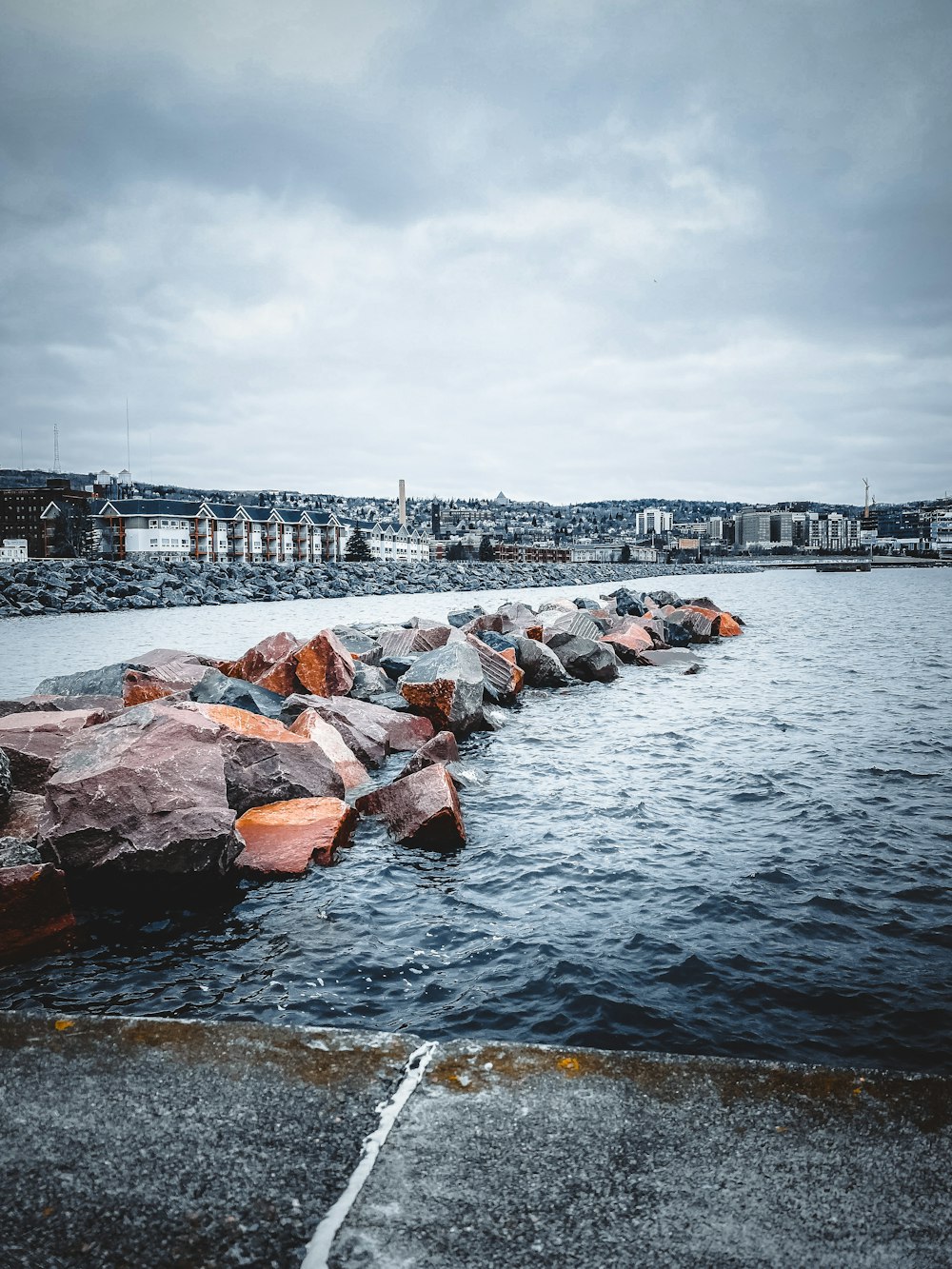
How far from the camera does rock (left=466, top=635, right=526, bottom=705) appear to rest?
12.5m

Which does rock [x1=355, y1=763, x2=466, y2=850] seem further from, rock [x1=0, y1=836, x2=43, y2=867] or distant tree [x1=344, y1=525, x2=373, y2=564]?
distant tree [x1=344, y1=525, x2=373, y2=564]

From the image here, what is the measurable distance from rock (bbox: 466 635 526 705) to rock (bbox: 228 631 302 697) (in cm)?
282

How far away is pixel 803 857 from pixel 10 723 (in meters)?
6.82

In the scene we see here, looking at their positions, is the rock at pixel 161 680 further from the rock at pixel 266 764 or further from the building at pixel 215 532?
the building at pixel 215 532

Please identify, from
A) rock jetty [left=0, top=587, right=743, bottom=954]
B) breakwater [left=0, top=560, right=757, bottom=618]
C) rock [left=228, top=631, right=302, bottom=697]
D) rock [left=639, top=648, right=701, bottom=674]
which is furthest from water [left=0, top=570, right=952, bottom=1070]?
breakwater [left=0, top=560, right=757, bottom=618]

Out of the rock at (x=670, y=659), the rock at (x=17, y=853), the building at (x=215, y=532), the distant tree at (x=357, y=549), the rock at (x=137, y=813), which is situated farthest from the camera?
the distant tree at (x=357, y=549)

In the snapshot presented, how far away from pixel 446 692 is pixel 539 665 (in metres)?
4.89

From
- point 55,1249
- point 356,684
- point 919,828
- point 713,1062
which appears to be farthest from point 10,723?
point 919,828

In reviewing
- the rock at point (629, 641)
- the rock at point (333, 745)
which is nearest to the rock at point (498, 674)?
the rock at point (333, 745)

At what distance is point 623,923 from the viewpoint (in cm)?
505

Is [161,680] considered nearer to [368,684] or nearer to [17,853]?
[368,684]

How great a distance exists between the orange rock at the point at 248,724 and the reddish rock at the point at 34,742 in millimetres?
1161

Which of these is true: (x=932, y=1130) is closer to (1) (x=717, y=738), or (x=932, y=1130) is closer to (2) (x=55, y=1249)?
(2) (x=55, y=1249)

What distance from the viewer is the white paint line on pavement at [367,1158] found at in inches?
72.1
